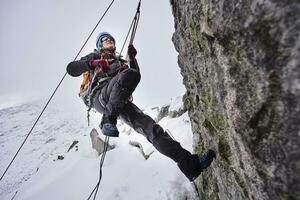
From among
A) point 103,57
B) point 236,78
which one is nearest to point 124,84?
point 103,57

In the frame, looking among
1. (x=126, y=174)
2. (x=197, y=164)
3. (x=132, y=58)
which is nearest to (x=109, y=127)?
(x=132, y=58)

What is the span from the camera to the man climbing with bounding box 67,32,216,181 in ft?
13.0

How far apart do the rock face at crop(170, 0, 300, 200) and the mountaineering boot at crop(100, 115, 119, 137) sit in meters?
1.52

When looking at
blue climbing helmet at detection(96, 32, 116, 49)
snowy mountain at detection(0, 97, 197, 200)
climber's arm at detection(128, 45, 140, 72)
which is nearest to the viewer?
climber's arm at detection(128, 45, 140, 72)

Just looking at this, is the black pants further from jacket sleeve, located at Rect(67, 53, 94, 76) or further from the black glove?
jacket sleeve, located at Rect(67, 53, 94, 76)

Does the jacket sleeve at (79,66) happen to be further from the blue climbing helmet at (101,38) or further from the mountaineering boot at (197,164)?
the mountaineering boot at (197,164)

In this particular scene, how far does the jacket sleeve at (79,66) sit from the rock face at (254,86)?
191 cm

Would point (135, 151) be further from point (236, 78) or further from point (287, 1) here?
point (287, 1)

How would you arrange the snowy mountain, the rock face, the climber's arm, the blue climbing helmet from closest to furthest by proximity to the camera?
1. the rock face
2. the climber's arm
3. the blue climbing helmet
4. the snowy mountain

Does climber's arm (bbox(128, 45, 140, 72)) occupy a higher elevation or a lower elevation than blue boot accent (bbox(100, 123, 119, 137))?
higher

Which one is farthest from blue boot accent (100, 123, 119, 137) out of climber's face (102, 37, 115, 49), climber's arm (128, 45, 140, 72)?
climber's face (102, 37, 115, 49)

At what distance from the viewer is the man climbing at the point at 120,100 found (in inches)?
156

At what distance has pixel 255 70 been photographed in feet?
7.47

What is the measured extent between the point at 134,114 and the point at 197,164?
4.86ft
